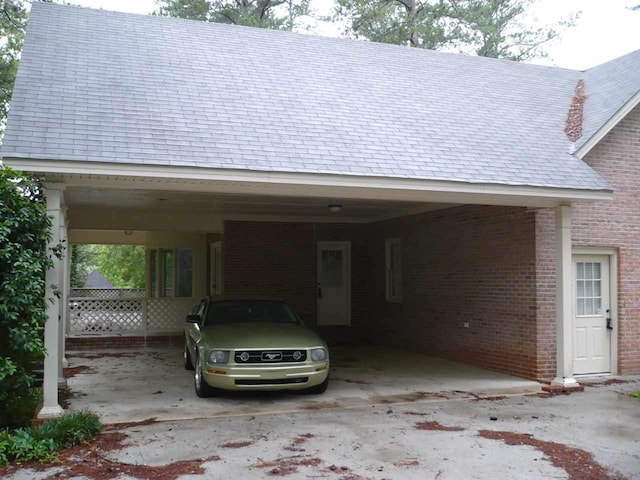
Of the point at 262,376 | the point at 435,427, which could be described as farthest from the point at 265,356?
the point at 435,427

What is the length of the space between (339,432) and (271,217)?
8519mm

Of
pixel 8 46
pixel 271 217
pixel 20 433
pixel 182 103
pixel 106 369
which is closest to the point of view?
pixel 20 433

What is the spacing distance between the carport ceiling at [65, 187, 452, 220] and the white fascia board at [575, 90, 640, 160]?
103 inches

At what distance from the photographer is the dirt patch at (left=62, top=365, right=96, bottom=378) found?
37.2 feet

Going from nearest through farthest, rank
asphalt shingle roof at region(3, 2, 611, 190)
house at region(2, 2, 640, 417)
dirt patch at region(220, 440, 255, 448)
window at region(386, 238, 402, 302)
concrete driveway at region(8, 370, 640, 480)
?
concrete driveway at region(8, 370, 640, 480) → dirt patch at region(220, 440, 255, 448) → asphalt shingle roof at region(3, 2, 611, 190) → house at region(2, 2, 640, 417) → window at region(386, 238, 402, 302)

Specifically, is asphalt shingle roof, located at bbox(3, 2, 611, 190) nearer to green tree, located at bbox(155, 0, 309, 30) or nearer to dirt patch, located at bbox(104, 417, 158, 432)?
dirt patch, located at bbox(104, 417, 158, 432)

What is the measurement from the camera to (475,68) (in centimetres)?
1385

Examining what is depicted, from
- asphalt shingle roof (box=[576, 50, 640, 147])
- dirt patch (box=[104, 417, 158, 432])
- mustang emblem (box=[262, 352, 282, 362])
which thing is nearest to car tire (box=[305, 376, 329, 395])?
→ mustang emblem (box=[262, 352, 282, 362])

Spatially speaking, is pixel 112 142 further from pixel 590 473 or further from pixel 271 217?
pixel 271 217

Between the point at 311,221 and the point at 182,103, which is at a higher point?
the point at 182,103

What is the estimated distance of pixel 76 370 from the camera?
11.8 m

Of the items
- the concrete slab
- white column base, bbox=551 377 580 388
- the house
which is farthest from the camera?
white column base, bbox=551 377 580 388

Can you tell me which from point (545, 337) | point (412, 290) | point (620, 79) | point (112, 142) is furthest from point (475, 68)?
point (112, 142)

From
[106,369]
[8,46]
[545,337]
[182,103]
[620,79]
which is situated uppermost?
[8,46]
